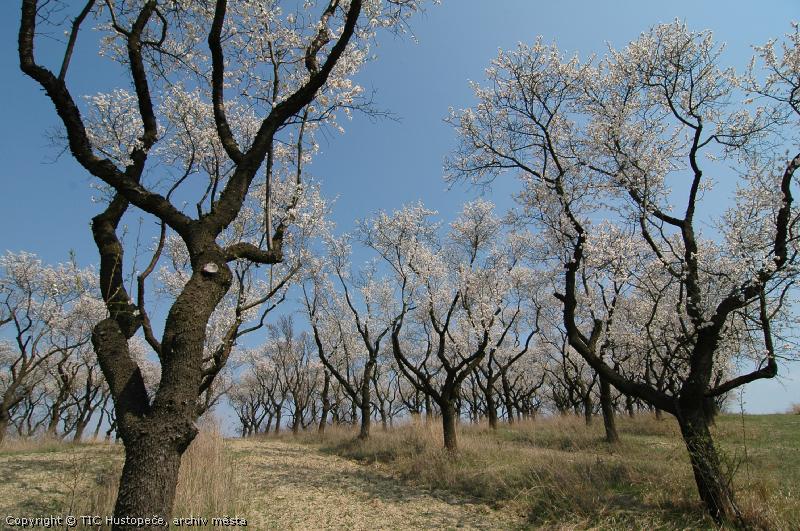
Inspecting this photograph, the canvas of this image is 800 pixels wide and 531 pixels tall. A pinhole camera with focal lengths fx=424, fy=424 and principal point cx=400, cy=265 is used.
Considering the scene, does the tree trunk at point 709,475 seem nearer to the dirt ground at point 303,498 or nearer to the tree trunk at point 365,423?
the dirt ground at point 303,498

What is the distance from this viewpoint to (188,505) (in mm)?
5520

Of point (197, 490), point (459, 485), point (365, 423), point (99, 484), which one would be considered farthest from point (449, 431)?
Result: point (99, 484)

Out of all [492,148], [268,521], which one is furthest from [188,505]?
[492,148]

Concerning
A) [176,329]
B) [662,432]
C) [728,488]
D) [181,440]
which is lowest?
[662,432]

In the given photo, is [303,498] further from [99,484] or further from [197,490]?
[99,484]

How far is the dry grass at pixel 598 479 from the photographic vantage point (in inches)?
244

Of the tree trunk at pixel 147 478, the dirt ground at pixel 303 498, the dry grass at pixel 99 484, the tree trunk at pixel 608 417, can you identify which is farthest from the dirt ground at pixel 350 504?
the tree trunk at pixel 608 417

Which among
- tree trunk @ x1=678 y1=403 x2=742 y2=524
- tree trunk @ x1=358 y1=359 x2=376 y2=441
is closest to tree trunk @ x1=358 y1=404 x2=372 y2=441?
tree trunk @ x1=358 y1=359 x2=376 y2=441

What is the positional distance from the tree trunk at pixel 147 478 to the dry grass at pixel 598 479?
5718 millimetres

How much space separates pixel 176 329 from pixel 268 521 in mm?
5003

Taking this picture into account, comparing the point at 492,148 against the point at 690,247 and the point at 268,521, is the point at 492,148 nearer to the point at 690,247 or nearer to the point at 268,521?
the point at 690,247

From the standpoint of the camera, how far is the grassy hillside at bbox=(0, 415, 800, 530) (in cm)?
609

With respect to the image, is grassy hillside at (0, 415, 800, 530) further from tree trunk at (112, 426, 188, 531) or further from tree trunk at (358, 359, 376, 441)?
tree trunk at (358, 359, 376, 441)

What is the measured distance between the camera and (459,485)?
30.9ft
